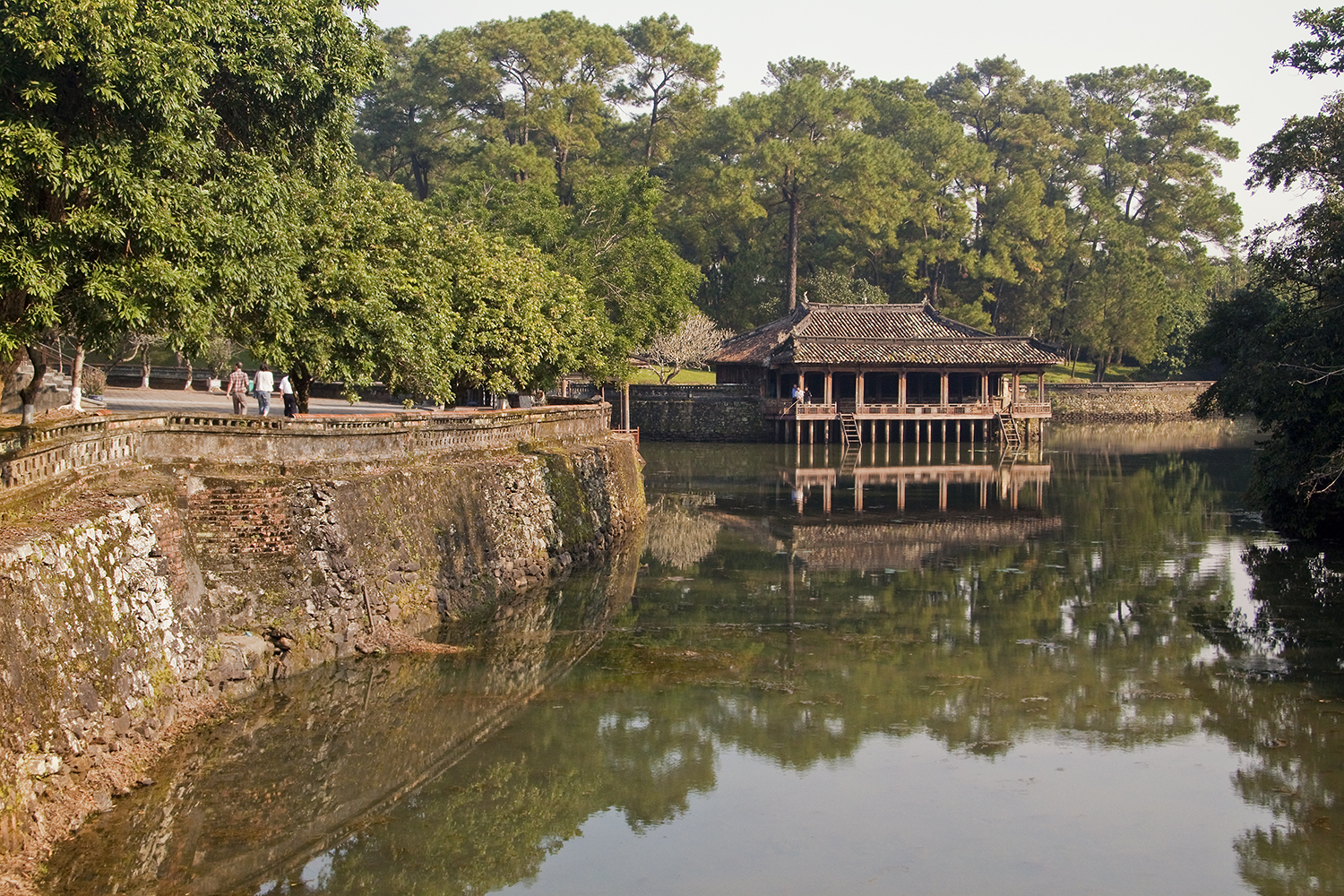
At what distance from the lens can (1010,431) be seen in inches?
2470

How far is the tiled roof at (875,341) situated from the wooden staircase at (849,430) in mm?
2831

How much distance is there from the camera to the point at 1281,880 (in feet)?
39.3

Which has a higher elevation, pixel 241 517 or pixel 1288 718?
pixel 241 517

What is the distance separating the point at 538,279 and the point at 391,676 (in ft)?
67.5

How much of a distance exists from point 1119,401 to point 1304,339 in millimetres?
51555

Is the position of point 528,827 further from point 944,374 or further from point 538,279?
point 944,374

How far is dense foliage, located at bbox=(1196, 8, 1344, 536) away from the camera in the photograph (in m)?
27.9

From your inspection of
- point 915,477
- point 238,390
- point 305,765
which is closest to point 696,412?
point 915,477

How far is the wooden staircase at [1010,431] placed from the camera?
60491mm

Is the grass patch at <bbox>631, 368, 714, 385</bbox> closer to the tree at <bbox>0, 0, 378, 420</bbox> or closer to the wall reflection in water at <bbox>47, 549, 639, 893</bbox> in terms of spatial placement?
the wall reflection in water at <bbox>47, 549, 639, 893</bbox>

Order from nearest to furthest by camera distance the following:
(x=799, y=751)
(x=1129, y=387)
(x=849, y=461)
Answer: (x=799, y=751) < (x=849, y=461) < (x=1129, y=387)

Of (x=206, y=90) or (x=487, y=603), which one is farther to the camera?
(x=487, y=603)

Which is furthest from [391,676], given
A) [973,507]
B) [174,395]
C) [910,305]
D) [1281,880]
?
[910,305]

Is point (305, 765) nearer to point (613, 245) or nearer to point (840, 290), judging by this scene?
point (613, 245)
